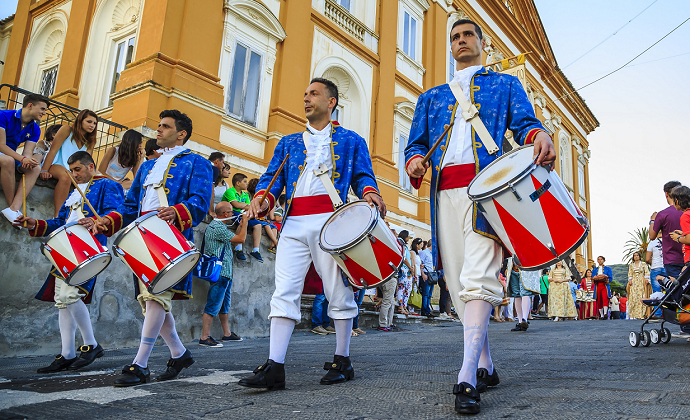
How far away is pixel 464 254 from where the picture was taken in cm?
293

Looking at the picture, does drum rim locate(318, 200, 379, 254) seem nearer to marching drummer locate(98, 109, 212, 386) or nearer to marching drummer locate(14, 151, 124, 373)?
marching drummer locate(98, 109, 212, 386)

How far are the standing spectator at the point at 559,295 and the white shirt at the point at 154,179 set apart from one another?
1274cm

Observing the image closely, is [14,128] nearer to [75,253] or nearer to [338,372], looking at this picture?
[75,253]

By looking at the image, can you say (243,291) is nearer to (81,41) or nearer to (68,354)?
(68,354)

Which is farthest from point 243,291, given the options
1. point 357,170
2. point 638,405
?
point 638,405

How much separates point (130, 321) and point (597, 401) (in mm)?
5491

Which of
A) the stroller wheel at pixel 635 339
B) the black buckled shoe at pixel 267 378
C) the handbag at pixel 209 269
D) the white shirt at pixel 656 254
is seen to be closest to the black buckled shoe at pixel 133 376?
the black buckled shoe at pixel 267 378

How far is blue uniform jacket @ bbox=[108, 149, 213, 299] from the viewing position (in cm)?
384

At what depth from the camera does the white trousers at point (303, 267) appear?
3.39 m

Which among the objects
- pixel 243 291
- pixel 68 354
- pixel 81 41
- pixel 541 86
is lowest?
pixel 68 354

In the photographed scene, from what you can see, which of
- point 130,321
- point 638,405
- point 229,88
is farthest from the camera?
point 229,88

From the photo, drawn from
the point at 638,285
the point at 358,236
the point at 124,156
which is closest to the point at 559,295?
the point at 638,285

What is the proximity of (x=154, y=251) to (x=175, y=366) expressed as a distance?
2.87 feet

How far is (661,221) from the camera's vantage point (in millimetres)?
6805
